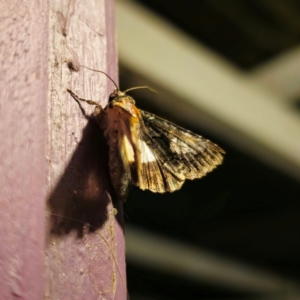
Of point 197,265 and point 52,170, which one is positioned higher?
point 197,265

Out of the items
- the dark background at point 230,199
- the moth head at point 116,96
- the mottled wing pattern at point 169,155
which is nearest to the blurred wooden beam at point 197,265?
the dark background at point 230,199

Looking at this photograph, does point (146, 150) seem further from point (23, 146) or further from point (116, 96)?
point (23, 146)

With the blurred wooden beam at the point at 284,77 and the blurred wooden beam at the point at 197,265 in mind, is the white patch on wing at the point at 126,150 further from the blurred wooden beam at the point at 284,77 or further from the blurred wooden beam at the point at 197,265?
the blurred wooden beam at the point at 197,265

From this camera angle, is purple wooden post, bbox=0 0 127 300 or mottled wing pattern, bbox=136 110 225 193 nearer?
purple wooden post, bbox=0 0 127 300

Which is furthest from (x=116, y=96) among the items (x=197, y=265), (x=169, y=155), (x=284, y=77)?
(x=197, y=265)

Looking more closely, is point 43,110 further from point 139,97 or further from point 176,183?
point 139,97

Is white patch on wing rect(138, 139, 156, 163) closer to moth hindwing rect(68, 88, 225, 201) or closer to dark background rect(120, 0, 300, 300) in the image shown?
moth hindwing rect(68, 88, 225, 201)

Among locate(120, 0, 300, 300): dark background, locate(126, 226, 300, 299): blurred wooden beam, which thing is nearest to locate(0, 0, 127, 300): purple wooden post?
locate(120, 0, 300, 300): dark background

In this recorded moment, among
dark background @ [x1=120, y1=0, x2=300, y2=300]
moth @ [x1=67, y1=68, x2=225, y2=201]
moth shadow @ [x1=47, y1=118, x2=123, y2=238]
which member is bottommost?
moth shadow @ [x1=47, y1=118, x2=123, y2=238]
